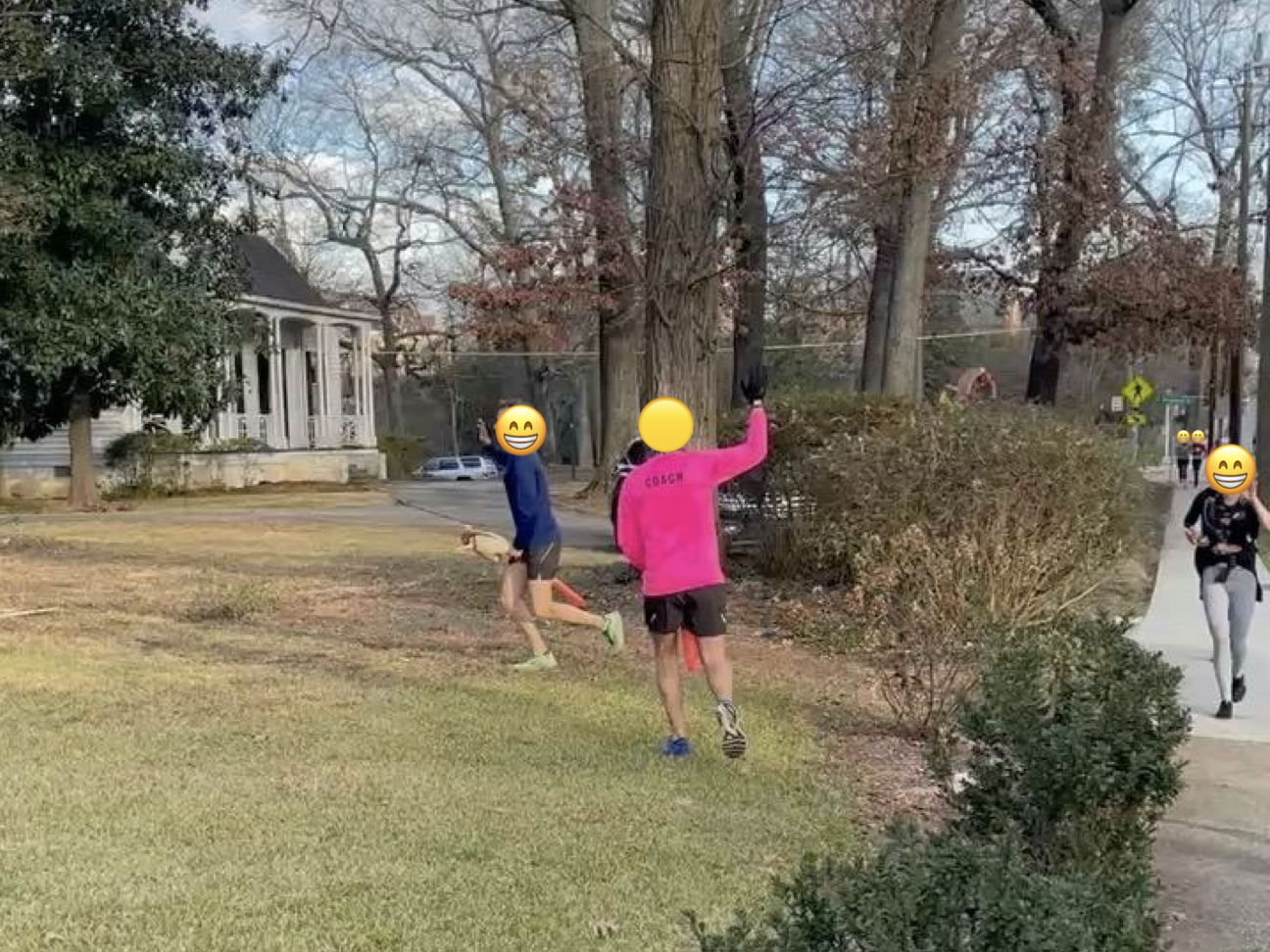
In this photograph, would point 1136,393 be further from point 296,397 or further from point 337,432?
point 296,397

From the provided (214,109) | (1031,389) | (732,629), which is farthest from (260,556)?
(1031,389)

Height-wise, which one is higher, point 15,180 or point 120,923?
point 15,180

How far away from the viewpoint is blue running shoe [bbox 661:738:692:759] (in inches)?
228

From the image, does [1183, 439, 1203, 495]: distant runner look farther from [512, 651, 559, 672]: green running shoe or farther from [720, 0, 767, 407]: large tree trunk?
[512, 651, 559, 672]: green running shoe

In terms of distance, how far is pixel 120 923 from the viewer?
12.2 ft

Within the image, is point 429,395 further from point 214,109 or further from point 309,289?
point 214,109

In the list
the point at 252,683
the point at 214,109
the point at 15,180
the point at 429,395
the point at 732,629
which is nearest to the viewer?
the point at 252,683

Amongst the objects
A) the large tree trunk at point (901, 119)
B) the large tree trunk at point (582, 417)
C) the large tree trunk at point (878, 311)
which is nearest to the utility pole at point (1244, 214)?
the large tree trunk at point (878, 311)

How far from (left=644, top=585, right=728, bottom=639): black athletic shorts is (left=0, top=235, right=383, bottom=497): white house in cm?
2323

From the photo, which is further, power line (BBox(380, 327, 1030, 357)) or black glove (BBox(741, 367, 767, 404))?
power line (BBox(380, 327, 1030, 357))

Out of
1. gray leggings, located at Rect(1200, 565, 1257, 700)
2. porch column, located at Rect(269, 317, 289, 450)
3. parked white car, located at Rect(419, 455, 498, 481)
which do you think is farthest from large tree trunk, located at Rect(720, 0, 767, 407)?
parked white car, located at Rect(419, 455, 498, 481)

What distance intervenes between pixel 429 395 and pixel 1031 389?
42.5m

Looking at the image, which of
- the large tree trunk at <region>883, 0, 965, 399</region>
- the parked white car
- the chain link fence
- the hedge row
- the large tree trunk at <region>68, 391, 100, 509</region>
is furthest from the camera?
the chain link fence

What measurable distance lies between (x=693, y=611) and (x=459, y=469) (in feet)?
138
